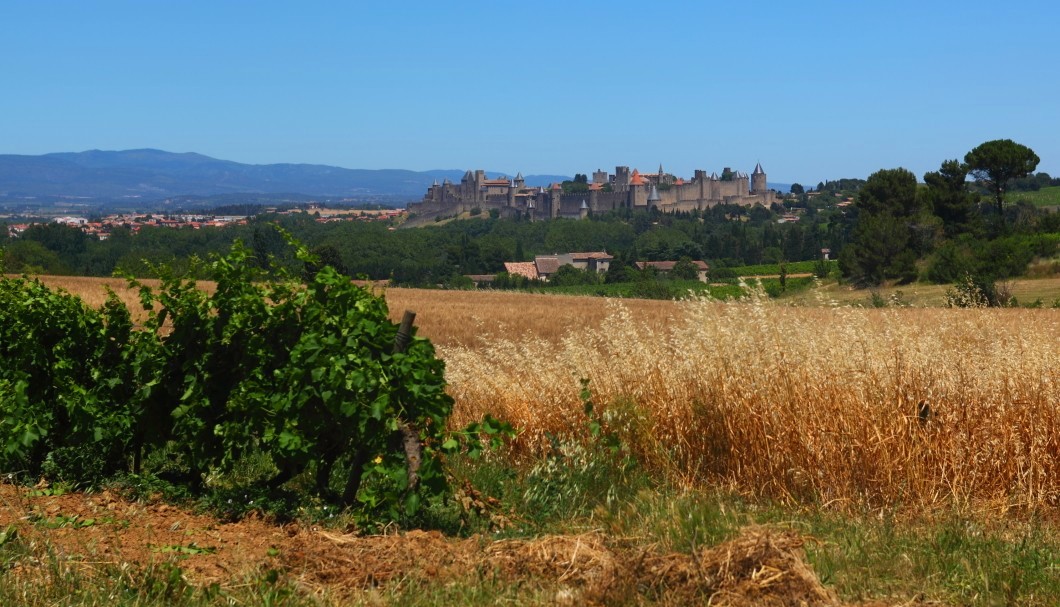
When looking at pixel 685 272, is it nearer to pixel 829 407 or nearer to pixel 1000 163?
pixel 1000 163

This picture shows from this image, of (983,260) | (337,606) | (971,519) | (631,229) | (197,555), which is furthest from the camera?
(631,229)

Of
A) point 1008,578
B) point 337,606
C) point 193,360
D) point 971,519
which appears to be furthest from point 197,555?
point 971,519

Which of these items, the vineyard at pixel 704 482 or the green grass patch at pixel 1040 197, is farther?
the green grass patch at pixel 1040 197

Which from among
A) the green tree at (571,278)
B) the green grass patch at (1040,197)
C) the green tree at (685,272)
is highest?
the green grass patch at (1040,197)

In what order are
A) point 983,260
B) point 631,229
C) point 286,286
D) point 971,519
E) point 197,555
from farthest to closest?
point 631,229, point 983,260, point 286,286, point 971,519, point 197,555

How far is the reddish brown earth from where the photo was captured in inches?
155

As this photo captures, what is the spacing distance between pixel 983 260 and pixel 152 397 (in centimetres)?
5583

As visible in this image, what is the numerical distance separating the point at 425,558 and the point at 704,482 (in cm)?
239

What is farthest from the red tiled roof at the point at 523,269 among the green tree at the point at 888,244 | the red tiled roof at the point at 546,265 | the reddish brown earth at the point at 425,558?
the reddish brown earth at the point at 425,558

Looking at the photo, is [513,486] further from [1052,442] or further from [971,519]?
[1052,442]

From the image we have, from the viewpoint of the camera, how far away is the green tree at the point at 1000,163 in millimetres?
74188

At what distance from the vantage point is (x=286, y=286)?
5848mm

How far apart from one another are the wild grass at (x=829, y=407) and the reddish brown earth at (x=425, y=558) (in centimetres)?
187

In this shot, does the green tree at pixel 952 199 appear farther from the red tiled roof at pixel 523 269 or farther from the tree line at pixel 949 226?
the red tiled roof at pixel 523 269
